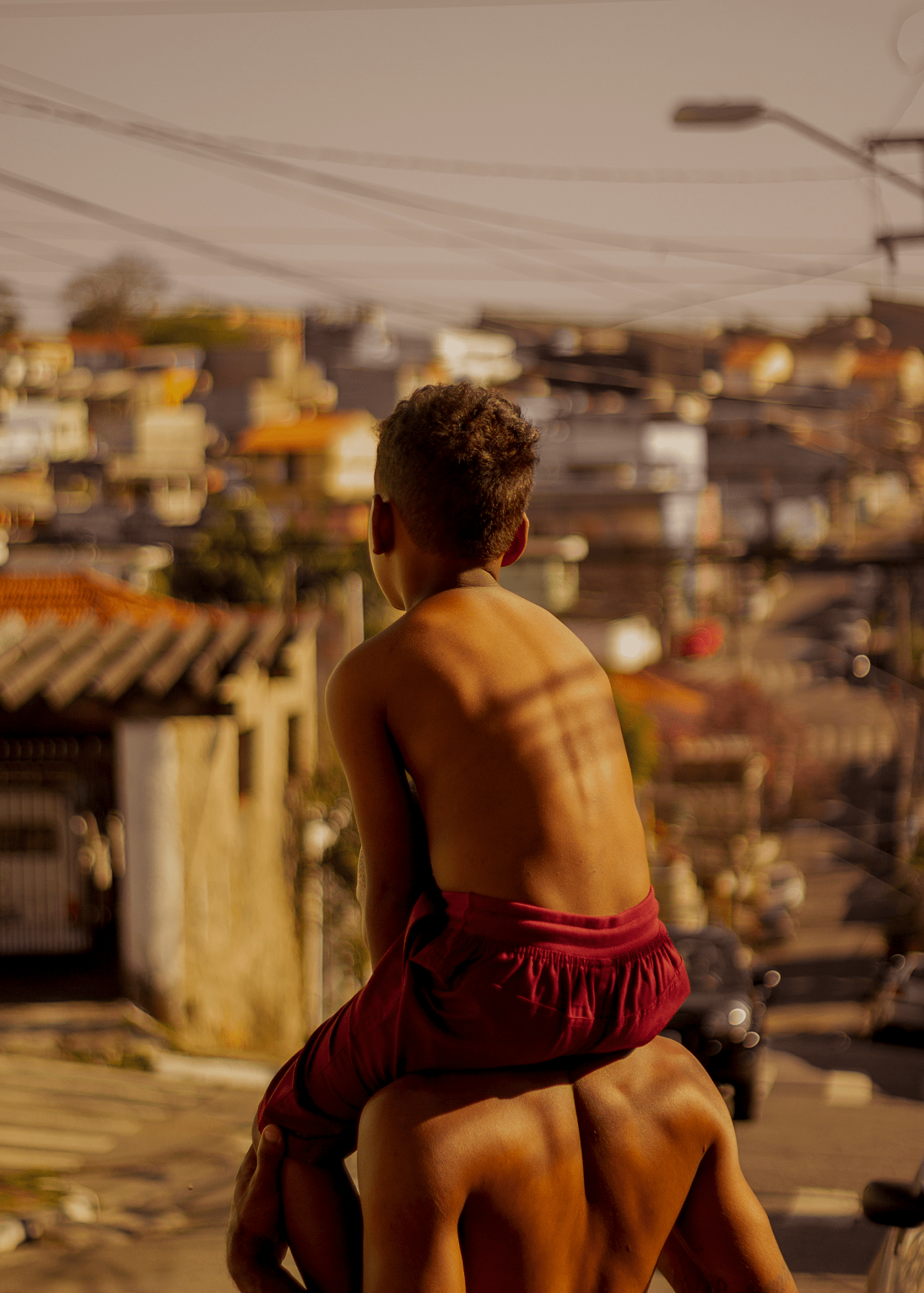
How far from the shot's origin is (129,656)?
26.3ft

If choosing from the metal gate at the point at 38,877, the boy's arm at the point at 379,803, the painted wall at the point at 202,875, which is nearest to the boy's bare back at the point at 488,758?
the boy's arm at the point at 379,803

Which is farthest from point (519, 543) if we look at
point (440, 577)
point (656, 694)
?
point (656, 694)

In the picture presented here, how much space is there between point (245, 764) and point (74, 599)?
319 cm

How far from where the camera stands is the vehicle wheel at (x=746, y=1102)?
9062mm

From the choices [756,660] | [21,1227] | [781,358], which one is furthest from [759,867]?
[781,358]

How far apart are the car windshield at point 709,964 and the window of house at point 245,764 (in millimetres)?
3816

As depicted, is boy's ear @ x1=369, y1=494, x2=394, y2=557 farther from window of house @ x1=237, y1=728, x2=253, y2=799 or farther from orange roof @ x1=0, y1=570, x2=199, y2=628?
orange roof @ x1=0, y1=570, x2=199, y2=628

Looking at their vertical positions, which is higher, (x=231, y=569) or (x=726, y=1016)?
(x=231, y=569)

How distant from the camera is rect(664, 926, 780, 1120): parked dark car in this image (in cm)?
931

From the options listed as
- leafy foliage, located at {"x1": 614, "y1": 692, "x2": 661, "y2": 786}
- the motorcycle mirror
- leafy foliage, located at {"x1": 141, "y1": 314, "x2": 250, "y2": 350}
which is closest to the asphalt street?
the motorcycle mirror

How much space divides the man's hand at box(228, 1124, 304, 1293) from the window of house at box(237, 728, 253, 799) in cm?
825

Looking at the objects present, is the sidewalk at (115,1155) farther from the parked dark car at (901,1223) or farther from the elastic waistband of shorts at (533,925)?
the elastic waistband of shorts at (533,925)

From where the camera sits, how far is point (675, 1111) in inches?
64.4

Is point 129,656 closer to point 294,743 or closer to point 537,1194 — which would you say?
point 294,743
